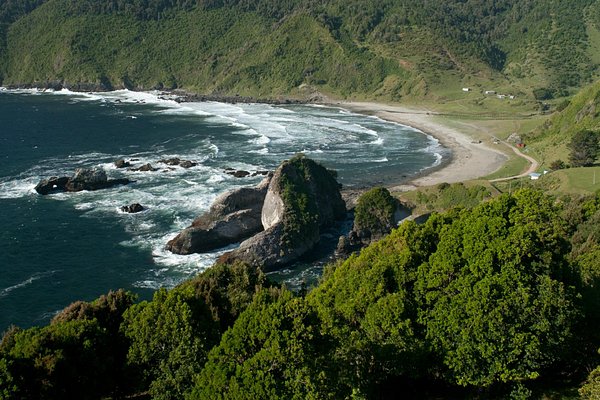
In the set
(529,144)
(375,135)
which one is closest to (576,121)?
(529,144)

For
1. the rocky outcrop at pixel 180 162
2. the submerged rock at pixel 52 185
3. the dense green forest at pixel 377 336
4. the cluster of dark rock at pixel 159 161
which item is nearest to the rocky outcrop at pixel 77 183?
the submerged rock at pixel 52 185

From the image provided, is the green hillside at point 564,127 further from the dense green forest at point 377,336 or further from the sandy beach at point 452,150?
the dense green forest at point 377,336

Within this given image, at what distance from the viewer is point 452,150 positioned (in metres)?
123

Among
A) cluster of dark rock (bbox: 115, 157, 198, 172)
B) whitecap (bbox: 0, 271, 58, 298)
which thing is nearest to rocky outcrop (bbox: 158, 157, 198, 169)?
cluster of dark rock (bbox: 115, 157, 198, 172)

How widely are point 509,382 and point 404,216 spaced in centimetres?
4688

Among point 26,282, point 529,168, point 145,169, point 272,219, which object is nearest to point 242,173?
point 145,169

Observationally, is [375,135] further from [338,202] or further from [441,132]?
[338,202]

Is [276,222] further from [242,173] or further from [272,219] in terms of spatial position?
[242,173]

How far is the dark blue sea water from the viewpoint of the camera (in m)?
61.4

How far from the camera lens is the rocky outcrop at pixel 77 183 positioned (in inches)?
3509

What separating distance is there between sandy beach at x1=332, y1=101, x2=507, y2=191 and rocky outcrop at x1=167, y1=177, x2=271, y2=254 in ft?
99.1

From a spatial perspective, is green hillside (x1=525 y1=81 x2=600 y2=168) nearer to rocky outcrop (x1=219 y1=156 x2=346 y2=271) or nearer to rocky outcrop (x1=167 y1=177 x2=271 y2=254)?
rocky outcrop (x1=219 y1=156 x2=346 y2=271)

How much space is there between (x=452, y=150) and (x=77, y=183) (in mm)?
78328

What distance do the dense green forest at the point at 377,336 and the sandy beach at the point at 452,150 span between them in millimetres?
63359
